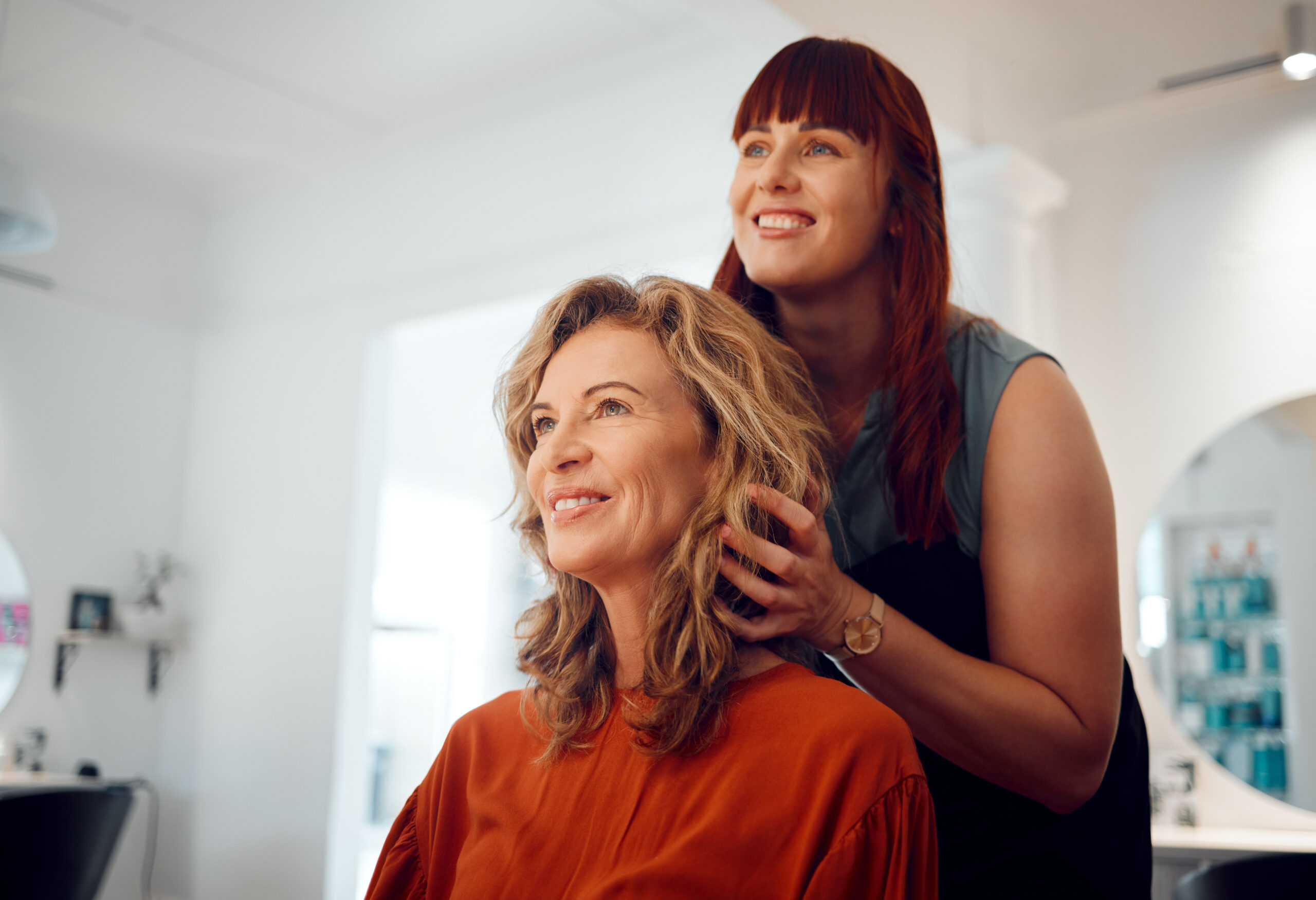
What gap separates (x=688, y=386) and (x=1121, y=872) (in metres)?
0.78

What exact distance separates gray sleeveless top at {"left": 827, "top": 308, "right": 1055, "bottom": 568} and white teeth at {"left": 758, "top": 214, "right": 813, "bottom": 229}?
225 millimetres

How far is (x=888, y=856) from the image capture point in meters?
0.97

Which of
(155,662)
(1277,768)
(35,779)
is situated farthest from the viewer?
(155,662)

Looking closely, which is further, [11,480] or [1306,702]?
[11,480]

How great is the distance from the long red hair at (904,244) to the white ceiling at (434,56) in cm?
103

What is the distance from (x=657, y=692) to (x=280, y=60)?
12.0 feet

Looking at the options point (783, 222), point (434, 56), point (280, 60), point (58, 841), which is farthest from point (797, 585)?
point (280, 60)

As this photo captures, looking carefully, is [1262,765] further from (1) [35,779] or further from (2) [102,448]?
(2) [102,448]

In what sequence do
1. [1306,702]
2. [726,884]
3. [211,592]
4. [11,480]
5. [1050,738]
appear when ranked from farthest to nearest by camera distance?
[211,592], [11,480], [1306,702], [1050,738], [726,884]

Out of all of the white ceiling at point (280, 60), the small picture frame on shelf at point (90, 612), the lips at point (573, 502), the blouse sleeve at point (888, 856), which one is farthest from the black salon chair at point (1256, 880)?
the small picture frame on shelf at point (90, 612)

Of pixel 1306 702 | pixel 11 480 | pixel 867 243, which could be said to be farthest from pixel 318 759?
pixel 867 243

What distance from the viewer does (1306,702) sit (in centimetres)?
316

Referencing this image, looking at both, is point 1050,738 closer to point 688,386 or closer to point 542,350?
point 688,386

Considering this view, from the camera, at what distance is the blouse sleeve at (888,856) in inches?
37.7
